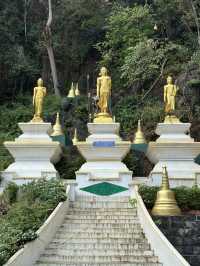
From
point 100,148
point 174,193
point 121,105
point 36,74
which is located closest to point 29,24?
point 36,74

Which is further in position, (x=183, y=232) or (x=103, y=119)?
(x=103, y=119)

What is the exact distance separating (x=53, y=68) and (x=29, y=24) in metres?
5.32

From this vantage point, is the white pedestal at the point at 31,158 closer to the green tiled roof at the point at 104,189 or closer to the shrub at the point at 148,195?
the green tiled roof at the point at 104,189

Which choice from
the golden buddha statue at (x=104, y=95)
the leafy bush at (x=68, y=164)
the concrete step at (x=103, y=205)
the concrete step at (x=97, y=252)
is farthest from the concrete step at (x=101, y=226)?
the leafy bush at (x=68, y=164)

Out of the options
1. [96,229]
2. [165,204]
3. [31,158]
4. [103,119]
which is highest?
[103,119]

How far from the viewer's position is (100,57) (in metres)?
33.7

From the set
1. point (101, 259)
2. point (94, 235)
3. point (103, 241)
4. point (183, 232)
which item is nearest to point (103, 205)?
point (94, 235)

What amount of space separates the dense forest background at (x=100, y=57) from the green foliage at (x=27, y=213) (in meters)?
5.63

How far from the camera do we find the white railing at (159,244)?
9945mm

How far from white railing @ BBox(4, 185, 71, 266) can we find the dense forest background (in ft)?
24.2

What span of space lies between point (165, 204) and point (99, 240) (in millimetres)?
2420

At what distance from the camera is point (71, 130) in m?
26.6

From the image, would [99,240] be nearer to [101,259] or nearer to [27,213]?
[101,259]

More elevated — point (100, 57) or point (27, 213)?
point (100, 57)
